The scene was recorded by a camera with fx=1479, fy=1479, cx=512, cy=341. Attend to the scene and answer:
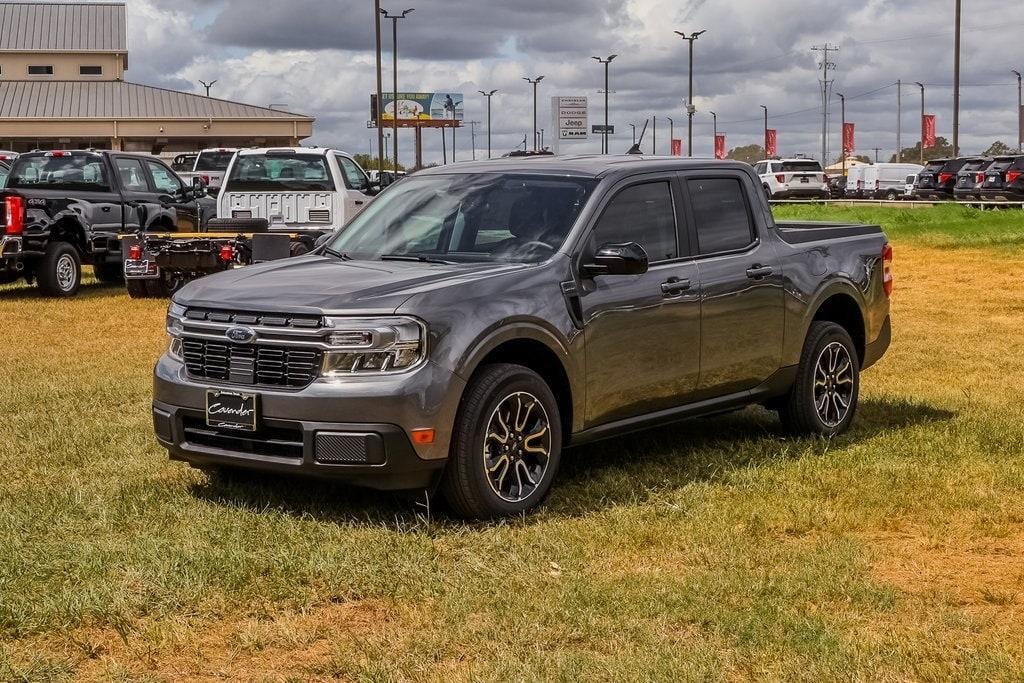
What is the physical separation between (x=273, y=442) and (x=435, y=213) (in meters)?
1.91

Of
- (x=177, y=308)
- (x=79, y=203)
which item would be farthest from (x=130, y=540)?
(x=79, y=203)

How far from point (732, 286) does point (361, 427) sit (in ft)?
9.20

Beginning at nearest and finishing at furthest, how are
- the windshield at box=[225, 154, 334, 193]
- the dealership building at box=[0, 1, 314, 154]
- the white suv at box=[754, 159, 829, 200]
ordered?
the windshield at box=[225, 154, 334, 193], the white suv at box=[754, 159, 829, 200], the dealership building at box=[0, 1, 314, 154]

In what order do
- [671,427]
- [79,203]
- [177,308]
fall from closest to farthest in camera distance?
[177,308] < [671,427] < [79,203]

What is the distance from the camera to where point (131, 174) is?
2186cm

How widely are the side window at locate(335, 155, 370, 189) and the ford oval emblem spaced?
46.1 feet

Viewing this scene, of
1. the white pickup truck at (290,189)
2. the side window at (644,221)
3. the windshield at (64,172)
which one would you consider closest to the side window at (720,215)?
the side window at (644,221)

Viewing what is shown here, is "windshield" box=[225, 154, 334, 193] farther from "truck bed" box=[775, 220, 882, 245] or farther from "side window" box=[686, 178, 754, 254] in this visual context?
"side window" box=[686, 178, 754, 254]

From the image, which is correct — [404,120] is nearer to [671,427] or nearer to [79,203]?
[79,203]

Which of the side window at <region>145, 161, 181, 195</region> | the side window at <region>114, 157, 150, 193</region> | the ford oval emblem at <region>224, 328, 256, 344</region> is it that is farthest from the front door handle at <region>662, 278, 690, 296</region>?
the side window at <region>145, 161, 181, 195</region>

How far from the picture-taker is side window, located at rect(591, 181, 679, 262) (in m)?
7.87

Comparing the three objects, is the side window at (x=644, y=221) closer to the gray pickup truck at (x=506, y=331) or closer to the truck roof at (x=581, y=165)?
the gray pickup truck at (x=506, y=331)

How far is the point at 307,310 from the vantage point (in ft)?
22.0

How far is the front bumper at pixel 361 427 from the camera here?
6555 millimetres
